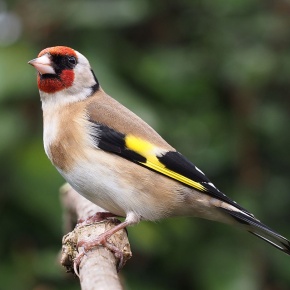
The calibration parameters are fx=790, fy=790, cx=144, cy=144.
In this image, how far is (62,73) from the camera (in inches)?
138

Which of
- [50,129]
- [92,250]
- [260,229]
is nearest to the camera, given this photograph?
[92,250]

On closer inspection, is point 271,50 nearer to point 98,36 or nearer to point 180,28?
point 180,28

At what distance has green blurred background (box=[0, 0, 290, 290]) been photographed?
3805 millimetres

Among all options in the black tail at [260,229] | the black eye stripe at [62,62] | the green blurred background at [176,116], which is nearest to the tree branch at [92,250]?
the green blurred background at [176,116]

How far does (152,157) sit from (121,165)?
0.49 ft

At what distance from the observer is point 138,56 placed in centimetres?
443

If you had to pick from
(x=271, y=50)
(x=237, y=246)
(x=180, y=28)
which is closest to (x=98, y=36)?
(x=180, y=28)

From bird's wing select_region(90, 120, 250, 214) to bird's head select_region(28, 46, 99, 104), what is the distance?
295 mm

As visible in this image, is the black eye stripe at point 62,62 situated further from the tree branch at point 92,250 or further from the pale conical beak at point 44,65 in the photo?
the tree branch at point 92,250

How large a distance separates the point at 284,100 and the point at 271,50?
30cm

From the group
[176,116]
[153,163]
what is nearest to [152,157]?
[153,163]

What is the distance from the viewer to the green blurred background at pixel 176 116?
380cm

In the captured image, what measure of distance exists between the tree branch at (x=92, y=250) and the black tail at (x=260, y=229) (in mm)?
481

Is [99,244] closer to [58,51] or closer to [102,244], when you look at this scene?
[102,244]
